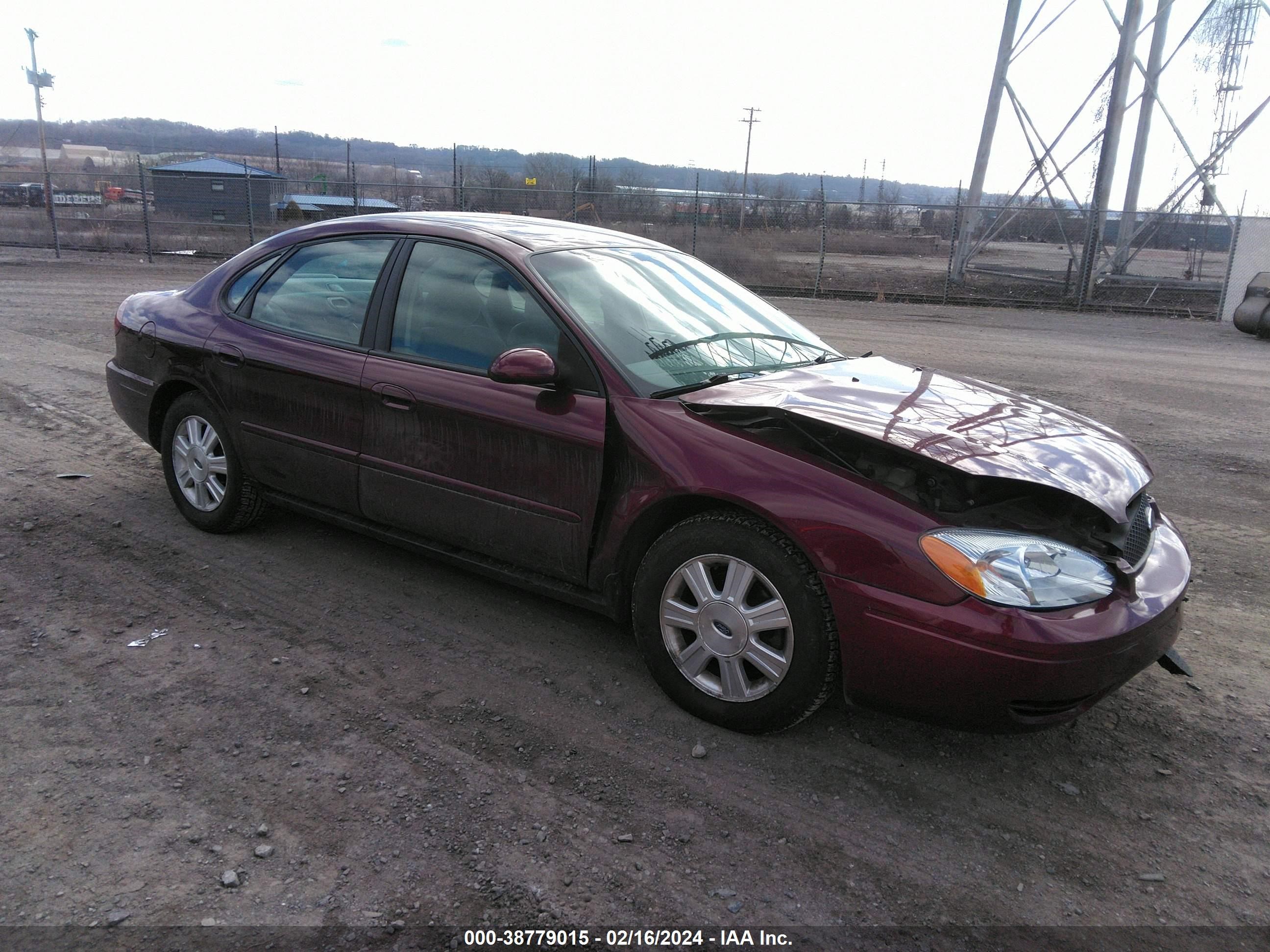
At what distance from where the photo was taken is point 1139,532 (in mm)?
3303

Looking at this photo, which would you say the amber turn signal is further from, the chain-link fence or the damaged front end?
the chain-link fence

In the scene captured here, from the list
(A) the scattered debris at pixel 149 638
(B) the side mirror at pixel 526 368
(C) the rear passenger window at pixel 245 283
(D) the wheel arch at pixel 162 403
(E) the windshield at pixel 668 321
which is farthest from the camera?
(D) the wheel arch at pixel 162 403

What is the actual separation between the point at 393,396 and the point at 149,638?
1.41 metres

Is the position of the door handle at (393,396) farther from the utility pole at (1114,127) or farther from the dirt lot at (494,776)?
the utility pole at (1114,127)

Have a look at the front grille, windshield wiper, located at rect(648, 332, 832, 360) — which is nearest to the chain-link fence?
windshield wiper, located at rect(648, 332, 832, 360)

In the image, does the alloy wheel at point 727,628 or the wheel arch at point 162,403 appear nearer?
the alloy wheel at point 727,628

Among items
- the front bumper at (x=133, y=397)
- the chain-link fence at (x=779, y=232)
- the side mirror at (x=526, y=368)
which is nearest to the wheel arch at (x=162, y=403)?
the front bumper at (x=133, y=397)

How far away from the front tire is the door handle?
1.29 metres

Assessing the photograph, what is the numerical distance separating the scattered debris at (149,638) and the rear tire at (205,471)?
99 cm

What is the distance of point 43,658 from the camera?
3.64m

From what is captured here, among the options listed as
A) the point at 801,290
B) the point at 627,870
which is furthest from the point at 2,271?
the point at 627,870

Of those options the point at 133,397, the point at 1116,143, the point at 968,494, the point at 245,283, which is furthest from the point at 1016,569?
the point at 1116,143

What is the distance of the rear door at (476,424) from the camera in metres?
3.54

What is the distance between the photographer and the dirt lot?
2492mm
